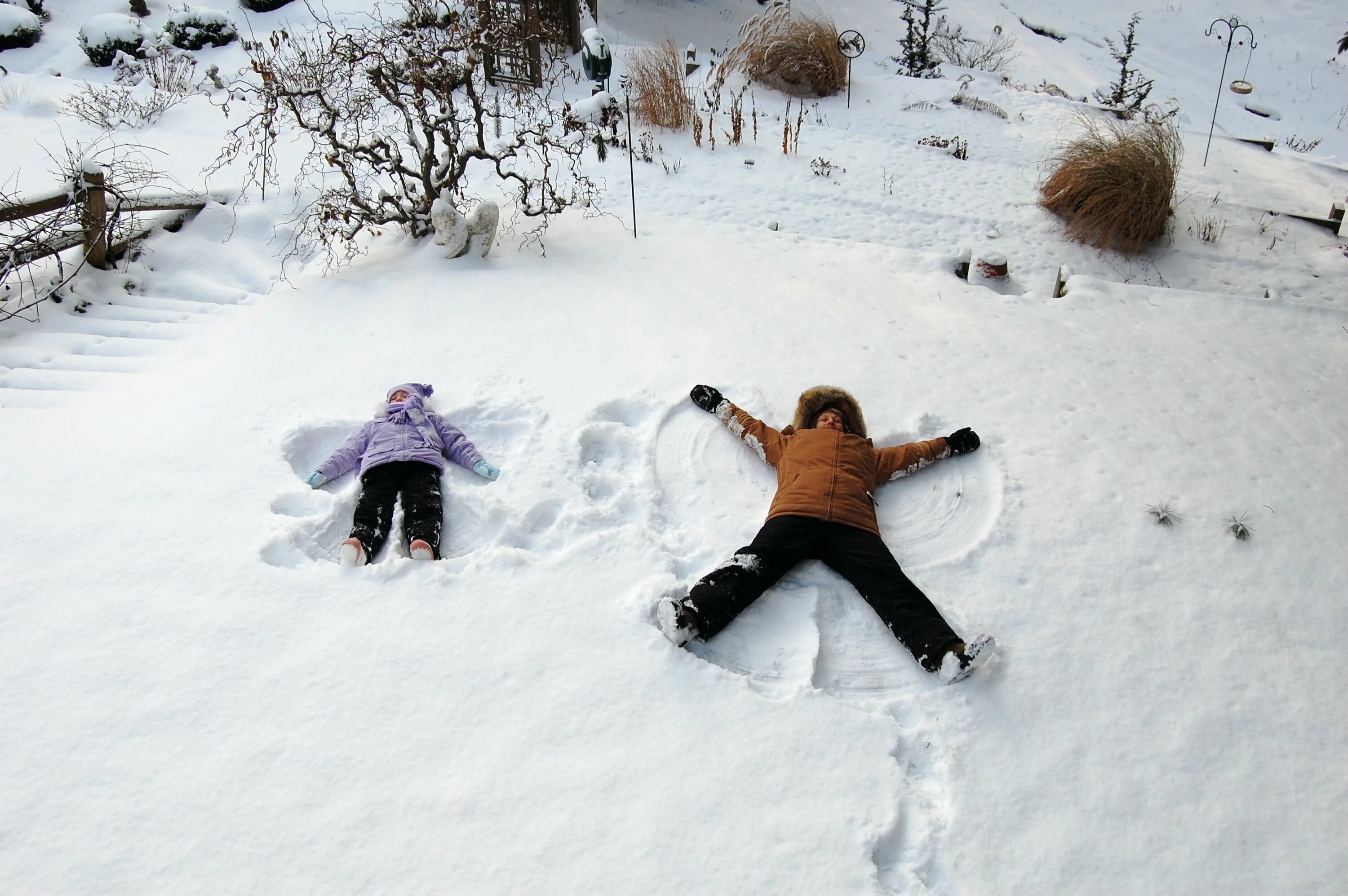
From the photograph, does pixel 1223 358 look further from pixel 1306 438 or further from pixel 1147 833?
pixel 1147 833

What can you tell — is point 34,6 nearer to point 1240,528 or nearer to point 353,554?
point 353,554

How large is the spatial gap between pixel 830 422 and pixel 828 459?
0.93ft

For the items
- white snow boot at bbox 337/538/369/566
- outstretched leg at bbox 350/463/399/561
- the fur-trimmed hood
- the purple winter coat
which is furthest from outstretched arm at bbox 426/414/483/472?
the fur-trimmed hood

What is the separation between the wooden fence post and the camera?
17.3 ft

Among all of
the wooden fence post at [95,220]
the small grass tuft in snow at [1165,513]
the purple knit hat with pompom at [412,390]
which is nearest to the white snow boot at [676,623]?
the purple knit hat with pompom at [412,390]

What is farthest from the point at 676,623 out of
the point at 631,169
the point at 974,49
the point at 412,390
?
the point at 974,49

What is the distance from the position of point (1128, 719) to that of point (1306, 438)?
7.87ft

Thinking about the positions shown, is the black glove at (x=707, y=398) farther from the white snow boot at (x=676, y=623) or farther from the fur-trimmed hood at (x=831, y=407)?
the white snow boot at (x=676, y=623)

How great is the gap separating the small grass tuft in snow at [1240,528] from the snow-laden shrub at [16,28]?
Answer: 1337cm

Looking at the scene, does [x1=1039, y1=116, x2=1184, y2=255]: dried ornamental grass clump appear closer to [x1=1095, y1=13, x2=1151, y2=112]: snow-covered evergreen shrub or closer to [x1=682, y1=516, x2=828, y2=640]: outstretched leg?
[x1=1095, y1=13, x2=1151, y2=112]: snow-covered evergreen shrub

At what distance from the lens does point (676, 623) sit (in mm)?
2984

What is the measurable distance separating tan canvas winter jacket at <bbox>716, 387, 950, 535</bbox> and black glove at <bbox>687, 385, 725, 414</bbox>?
4 centimetres

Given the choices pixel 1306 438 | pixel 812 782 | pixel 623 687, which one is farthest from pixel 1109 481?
pixel 623 687

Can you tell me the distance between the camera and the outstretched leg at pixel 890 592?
300cm
